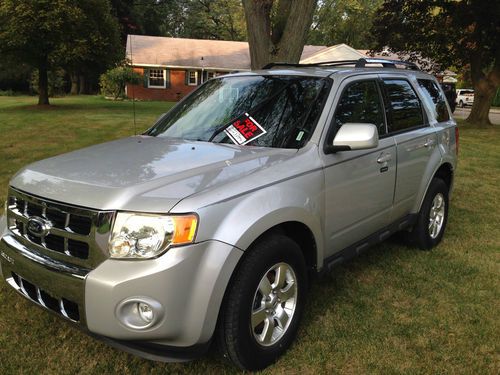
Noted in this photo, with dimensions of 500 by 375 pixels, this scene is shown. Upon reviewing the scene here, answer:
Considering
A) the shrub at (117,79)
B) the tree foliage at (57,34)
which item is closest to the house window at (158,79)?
the shrub at (117,79)

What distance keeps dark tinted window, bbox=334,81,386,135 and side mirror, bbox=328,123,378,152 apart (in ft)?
0.96

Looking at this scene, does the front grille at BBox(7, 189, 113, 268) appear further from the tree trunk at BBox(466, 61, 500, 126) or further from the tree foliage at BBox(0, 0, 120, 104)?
the tree foliage at BBox(0, 0, 120, 104)

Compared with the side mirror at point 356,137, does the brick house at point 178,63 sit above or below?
above

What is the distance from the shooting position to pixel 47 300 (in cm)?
265

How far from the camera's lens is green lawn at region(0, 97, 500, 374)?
2934 mm

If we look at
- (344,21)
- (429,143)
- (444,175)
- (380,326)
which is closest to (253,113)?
(380,326)

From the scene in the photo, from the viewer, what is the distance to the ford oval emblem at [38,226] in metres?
2.62

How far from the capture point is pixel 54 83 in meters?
40.4

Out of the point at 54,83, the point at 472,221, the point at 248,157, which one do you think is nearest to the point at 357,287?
the point at 248,157

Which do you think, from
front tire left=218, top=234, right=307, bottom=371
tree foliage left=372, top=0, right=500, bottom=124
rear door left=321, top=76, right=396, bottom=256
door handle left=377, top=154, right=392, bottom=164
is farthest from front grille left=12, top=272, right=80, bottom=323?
tree foliage left=372, top=0, right=500, bottom=124

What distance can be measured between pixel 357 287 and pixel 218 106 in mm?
1925

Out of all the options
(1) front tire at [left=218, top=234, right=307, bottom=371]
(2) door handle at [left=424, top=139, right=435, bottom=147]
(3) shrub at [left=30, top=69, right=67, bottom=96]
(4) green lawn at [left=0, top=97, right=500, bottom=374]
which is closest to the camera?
(1) front tire at [left=218, top=234, right=307, bottom=371]

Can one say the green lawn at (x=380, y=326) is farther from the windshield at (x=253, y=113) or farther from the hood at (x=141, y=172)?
the windshield at (x=253, y=113)

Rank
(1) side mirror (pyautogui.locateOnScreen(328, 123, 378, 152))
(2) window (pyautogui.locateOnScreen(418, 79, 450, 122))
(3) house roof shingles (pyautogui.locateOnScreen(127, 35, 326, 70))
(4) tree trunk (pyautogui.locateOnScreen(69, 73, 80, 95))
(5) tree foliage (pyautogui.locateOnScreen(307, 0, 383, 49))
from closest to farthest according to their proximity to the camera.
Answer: (1) side mirror (pyautogui.locateOnScreen(328, 123, 378, 152)), (2) window (pyautogui.locateOnScreen(418, 79, 450, 122)), (3) house roof shingles (pyautogui.locateOnScreen(127, 35, 326, 70)), (4) tree trunk (pyautogui.locateOnScreen(69, 73, 80, 95)), (5) tree foliage (pyautogui.locateOnScreen(307, 0, 383, 49))
